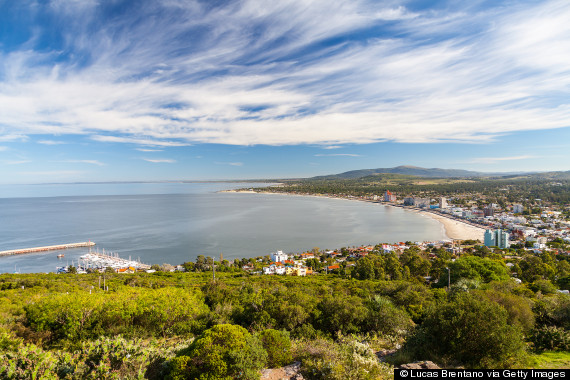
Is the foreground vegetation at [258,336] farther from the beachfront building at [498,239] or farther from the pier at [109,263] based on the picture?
the beachfront building at [498,239]

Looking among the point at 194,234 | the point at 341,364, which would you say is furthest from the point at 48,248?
the point at 341,364

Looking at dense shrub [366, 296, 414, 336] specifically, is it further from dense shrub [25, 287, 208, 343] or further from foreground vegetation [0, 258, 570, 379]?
dense shrub [25, 287, 208, 343]

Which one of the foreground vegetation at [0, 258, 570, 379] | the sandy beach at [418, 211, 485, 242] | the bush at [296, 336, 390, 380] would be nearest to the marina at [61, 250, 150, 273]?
the foreground vegetation at [0, 258, 570, 379]

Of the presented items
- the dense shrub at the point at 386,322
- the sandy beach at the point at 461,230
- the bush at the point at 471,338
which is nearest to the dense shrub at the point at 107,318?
the dense shrub at the point at 386,322

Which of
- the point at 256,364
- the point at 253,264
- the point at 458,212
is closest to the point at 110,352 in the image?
the point at 256,364

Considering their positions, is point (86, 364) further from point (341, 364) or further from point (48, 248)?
point (48, 248)

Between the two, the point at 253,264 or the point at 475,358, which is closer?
the point at 475,358

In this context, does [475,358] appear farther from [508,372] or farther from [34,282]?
[34,282]
